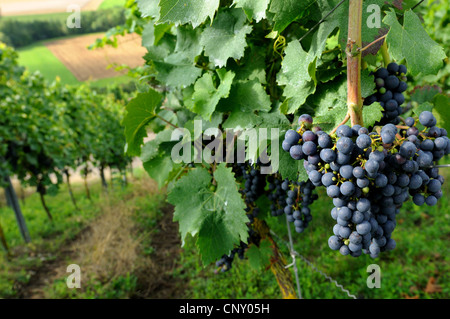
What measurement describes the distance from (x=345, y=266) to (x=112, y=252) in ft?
10.4

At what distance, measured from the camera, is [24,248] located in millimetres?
5527

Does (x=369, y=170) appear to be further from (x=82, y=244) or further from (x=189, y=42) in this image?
(x=82, y=244)

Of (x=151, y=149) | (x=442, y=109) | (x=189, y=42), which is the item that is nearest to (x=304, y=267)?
(x=151, y=149)

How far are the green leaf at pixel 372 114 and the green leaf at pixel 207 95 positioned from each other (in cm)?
48

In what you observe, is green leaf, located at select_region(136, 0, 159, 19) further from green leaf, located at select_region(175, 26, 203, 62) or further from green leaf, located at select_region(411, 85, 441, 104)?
green leaf, located at select_region(411, 85, 441, 104)

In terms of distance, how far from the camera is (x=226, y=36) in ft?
3.84

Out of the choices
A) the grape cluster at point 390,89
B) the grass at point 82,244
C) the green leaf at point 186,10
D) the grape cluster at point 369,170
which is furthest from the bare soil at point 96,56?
the grape cluster at point 369,170

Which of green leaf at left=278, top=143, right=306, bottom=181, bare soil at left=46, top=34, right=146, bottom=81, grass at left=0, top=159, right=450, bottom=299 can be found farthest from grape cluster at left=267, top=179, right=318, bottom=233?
bare soil at left=46, top=34, right=146, bottom=81

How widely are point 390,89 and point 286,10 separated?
42 centimetres

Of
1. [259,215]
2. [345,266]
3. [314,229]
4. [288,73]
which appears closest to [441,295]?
[345,266]

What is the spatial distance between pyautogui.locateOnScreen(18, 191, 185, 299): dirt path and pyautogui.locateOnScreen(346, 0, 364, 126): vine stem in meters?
3.78

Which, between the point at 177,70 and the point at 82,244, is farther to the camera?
the point at 82,244

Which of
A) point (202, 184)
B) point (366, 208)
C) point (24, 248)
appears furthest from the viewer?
point (24, 248)

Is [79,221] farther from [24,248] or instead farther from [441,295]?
[441,295]
